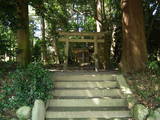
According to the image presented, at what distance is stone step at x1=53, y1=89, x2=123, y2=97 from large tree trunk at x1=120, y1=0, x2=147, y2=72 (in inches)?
44.3

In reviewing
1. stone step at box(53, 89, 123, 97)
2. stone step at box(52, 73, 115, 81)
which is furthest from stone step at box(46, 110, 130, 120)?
stone step at box(52, 73, 115, 81)

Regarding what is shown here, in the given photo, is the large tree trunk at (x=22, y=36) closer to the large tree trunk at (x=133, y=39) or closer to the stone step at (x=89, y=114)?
the stone step at (x=89, y=114)

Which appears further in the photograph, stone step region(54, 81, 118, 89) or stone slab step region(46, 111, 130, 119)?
stone step region(54, 81, 118, 89)

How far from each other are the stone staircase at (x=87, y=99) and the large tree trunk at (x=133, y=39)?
2.40ft

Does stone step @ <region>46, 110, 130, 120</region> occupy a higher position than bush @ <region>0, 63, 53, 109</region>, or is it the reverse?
bush @ <region>0, 63, 53, 109</region>

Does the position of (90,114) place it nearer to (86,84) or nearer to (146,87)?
(86,84)

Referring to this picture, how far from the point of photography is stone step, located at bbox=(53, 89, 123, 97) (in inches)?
254

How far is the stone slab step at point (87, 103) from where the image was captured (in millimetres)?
6094

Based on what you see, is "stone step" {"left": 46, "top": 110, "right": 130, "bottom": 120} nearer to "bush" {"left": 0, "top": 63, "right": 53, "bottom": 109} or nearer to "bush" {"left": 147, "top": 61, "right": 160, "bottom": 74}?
"bush" {"left": 0, "top": 63, "right": 53, "bottom": 109}

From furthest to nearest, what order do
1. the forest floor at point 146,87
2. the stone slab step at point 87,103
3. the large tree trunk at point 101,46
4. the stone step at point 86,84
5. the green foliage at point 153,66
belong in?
the large tree trunk at point 101,46 → the stone step at point 86,84 → the green foliage at point 153,66 → the stone slab step at point 87,103 → the forest floor at point 146,87

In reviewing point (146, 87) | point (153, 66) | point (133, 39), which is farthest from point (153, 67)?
point (133, 39)

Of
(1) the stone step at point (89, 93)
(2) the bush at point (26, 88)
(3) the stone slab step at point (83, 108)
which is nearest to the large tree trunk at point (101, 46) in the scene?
(1) the stone step at point (89, 93)

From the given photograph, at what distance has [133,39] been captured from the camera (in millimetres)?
7445

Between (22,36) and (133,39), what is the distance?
351 cm
